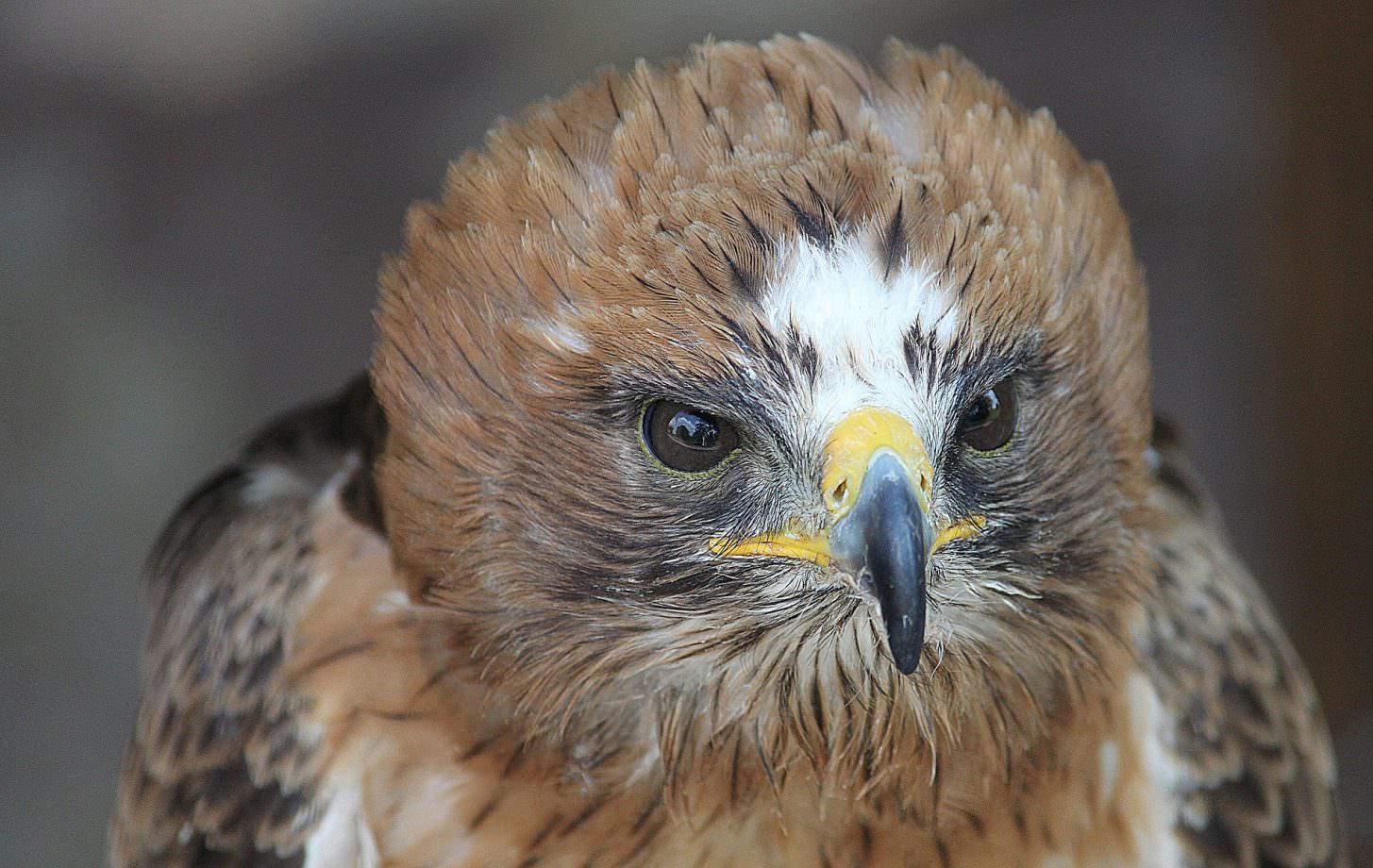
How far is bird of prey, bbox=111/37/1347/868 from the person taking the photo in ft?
5.40

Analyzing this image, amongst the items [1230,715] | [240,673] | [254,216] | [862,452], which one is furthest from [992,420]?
[254,216]

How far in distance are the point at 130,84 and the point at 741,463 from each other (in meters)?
3.90

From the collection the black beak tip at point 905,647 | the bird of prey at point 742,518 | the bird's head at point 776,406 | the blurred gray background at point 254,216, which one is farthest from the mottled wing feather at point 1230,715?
the blurred gray background at point 254,216

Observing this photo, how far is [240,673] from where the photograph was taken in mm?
2330

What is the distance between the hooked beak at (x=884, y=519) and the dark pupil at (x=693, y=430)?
15 centimetres

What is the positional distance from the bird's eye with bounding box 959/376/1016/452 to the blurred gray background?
3.01 m

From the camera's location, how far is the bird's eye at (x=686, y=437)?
1685 millimetres

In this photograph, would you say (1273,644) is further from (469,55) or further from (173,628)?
(469,55)

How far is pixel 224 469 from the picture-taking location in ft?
9.77

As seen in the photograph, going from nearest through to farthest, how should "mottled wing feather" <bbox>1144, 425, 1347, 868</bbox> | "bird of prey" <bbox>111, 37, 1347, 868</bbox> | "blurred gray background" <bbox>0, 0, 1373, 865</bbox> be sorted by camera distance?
1. "bird of prey" <bbox>111, 37, 1347, 868</bbox>
2. "mottled wing feather" <bbox>1144, 425, 1347, 868</bbox>
3. "blurred gray background" <bbox>0, 0, 1373, 865</bbox>

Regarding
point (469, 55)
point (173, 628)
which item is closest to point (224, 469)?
point (173, 628)

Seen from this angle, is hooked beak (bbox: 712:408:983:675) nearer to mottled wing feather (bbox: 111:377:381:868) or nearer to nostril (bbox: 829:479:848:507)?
nostril (bbox: 829:479:848:507)

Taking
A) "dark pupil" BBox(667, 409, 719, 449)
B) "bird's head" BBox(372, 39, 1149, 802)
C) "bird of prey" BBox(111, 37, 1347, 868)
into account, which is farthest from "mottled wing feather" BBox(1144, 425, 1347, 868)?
"dark pupil" BBox(667, 409, 719, 449)

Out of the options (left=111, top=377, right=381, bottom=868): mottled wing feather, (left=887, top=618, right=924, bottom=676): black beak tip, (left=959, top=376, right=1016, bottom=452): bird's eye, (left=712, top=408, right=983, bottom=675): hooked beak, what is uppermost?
(left=959, top=376, right=1016, bottom=452): bird's eye
